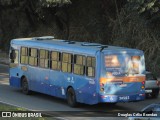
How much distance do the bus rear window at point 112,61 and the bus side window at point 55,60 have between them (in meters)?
3.13

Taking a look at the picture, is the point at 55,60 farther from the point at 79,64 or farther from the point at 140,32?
the point at 140,32

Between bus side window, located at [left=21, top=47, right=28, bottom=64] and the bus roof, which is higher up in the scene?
the bus roof

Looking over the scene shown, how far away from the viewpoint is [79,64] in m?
21.3

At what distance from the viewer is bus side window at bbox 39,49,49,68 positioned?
23.6 metres

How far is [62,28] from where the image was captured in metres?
46.5

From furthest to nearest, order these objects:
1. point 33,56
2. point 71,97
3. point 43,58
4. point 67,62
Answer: point 33,56 < point 43,58 < point 67,62 < point 71,97

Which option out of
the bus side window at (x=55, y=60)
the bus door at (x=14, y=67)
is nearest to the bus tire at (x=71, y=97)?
the bus side window at (x=55, y=60)

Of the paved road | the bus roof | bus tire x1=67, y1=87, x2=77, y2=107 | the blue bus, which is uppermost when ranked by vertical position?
the bus roof

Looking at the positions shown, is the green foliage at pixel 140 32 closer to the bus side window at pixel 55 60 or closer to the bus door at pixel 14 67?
the bus door at pixel 14 67

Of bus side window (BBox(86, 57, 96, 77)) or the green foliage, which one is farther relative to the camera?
the green foliage

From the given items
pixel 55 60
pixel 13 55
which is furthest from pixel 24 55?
pixel 55 60

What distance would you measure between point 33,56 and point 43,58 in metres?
Result: 0.97

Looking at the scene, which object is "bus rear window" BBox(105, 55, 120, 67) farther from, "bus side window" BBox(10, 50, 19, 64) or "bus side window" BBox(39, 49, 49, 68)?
"bus side window" BBox(10, 50, 19, 64)

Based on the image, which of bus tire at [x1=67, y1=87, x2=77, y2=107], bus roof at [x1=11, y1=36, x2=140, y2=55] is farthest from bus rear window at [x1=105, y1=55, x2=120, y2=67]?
bus tire at [x1=67, y1=87, x2=77, y2=107]
